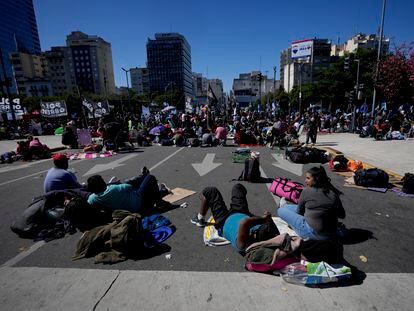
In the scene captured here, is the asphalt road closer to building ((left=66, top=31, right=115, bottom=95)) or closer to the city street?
the city street

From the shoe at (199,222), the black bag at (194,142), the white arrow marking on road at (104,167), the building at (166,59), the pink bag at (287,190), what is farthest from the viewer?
the building at (166,59)

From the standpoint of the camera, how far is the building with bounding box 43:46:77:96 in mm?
129500

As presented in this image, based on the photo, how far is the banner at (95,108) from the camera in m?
25.5

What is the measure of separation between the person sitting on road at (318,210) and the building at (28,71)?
138703mm

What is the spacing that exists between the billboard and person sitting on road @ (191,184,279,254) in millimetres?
51102

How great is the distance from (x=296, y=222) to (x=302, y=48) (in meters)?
52.6

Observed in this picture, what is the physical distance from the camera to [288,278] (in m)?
3.16

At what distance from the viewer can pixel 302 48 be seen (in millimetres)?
48812

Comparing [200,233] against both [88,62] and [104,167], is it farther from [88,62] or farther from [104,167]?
[88,62]

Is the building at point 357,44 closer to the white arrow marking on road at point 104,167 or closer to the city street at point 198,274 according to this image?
the white arrow marking on road at point 104,167

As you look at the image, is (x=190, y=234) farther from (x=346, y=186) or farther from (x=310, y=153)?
(x=310, y=153)

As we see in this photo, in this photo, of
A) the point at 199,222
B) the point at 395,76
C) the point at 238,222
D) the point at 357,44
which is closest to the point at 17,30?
the point at 357,44

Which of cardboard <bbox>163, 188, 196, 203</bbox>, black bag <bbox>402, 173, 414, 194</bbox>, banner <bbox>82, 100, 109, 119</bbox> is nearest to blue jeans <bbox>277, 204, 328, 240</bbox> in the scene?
cardboard <bbox>163, 188, 196, 203</bbox>

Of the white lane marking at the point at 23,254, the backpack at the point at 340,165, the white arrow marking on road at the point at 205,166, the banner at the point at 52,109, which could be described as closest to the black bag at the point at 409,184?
the backpack at the point at 340,165
